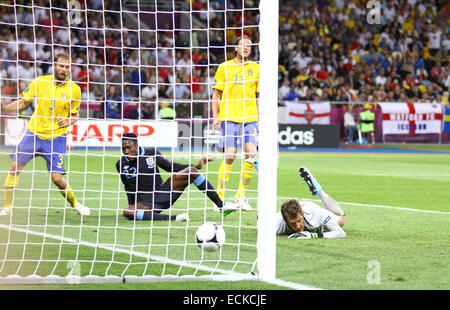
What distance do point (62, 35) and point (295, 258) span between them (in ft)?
64.5

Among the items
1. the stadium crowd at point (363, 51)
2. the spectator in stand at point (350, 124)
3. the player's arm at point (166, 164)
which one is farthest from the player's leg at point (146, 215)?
the stadium crowd at point (363, 51)

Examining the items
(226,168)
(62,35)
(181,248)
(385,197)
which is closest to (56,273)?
(181,248)

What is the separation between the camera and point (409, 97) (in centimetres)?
2928

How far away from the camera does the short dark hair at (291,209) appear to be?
733 cm

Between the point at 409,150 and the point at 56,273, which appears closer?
the point at 56,273

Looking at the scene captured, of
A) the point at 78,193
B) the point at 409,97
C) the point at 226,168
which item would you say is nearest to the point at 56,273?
the point at 226,168

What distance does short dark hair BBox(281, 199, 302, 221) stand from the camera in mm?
7328

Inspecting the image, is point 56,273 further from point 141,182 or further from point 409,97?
point 409,97

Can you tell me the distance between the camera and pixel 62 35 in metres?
24.7

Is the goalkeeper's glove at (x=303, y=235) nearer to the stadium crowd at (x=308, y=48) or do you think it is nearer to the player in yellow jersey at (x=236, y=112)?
the player in yellow jersey at (x=236, y=112)

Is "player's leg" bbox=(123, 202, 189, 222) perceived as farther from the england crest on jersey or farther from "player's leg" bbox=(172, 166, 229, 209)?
the england crest on jersey

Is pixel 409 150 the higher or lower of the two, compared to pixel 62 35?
lower
